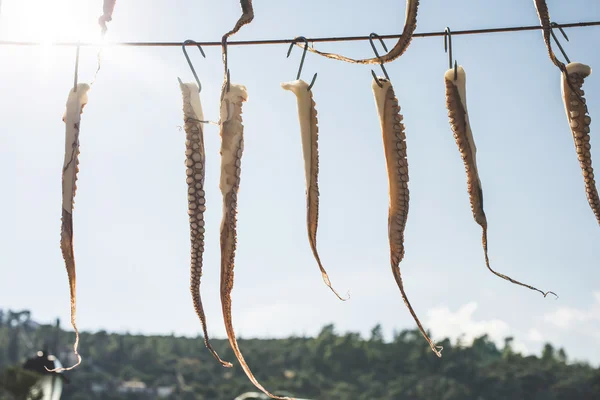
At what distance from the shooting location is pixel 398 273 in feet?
7.41

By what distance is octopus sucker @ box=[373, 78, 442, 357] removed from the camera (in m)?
2.28

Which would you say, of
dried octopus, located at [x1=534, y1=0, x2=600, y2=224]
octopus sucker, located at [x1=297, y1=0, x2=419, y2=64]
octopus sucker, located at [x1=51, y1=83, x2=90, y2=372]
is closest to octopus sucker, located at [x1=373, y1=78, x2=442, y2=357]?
octopus sucker, located at [x1=297, y1=0, x2=419, y2=64]

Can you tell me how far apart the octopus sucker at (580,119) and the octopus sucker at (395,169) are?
0.54 m

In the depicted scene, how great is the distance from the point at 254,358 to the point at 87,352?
59.9ft

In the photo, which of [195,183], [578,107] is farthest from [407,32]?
[195,183]

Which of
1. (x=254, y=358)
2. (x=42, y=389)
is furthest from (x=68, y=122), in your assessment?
(x=254, y=358)

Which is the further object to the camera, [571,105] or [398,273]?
[571,105]

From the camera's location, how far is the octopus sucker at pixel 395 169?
7.48 feet

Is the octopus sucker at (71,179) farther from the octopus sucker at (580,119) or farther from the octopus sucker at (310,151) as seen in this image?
the octopus sucker at (580,119)

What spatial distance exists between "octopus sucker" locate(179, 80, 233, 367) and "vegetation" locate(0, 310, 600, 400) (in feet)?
252

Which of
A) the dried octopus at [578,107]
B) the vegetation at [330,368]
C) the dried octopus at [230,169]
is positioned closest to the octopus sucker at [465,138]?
the dried octopus at [578,107]

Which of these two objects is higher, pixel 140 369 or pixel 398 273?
pixel 140 369

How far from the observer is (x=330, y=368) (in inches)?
3504

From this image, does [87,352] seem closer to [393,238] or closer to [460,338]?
[460,338]
